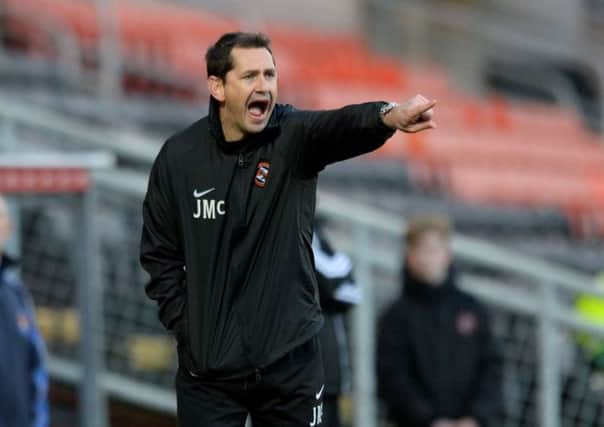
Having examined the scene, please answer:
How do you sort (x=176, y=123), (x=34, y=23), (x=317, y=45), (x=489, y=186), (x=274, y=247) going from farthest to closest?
(x=317, y=45) < (x=489, y=186) < (x=34, y=23) < (x=176, y=123) < (x=274, y=247)

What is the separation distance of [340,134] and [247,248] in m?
0.43

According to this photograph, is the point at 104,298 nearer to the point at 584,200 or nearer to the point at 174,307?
the point at 174,307

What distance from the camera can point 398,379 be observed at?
610 centimetres

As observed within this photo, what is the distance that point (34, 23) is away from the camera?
39.6 feet

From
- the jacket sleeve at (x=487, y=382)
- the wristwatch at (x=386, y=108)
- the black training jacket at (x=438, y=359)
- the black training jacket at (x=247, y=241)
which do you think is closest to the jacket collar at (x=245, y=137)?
the black training jacket at (x=247, y=241)

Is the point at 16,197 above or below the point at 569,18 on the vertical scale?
below

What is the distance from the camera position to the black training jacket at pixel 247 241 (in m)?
4.00

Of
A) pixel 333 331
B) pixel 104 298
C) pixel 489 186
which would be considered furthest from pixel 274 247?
pixel 489 186

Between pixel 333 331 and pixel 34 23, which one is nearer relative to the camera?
pixel 333 331

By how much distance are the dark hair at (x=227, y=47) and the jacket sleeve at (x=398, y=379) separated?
2.40 metres

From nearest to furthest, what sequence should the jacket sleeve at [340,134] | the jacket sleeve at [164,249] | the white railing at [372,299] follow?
the jacket sleeve at [340,134] → the jacket sleeve at [164,249] → the white railing at [372,299]

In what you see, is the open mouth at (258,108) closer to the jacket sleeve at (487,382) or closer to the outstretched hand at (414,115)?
the outstretched hand at (414,115)

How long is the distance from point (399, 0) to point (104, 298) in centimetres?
1255

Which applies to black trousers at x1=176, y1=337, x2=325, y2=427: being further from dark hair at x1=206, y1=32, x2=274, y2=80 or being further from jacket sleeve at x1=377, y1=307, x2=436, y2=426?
jacket sleeve at x1=377, y1=307, x2=436, y2=426
